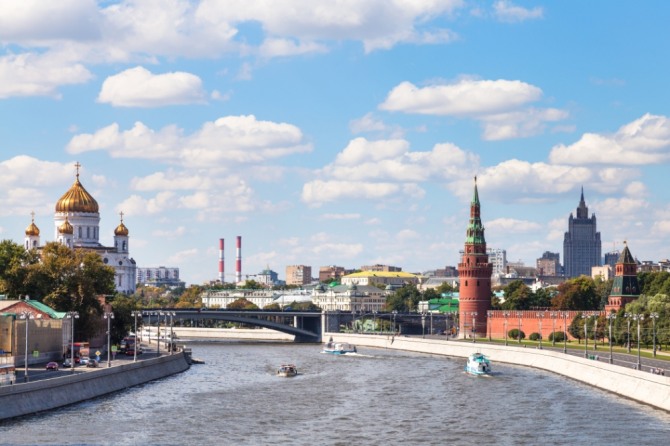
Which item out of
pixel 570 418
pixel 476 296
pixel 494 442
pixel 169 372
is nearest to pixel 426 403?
pixel 570 418

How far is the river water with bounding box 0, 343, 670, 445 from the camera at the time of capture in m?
65.1

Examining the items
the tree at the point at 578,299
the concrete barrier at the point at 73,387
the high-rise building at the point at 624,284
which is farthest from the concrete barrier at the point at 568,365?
the concrete barrier at the point at 73,387

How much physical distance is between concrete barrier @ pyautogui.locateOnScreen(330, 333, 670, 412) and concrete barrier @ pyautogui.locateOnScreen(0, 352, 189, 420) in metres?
31.6

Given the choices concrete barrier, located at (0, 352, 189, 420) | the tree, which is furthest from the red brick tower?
concrete barrier, located at (0, 352, 189, 420)

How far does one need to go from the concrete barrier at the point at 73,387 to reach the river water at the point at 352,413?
0.82 meters

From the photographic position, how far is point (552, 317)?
16888 centimetres

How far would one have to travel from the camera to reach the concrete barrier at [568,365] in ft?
263

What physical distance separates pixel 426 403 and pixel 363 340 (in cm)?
9199

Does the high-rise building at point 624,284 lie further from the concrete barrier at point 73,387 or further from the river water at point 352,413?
the concrete barrier at point 73,387

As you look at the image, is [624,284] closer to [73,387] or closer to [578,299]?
[578,299]

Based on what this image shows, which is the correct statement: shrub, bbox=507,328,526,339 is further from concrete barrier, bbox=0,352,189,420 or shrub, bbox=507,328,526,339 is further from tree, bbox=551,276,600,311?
concrete barrier, bbox=0,352,189,420

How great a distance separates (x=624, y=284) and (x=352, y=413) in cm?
9041

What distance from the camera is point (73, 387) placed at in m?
78.4

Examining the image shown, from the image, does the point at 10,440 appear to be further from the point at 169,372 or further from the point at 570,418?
the point at 169,372
